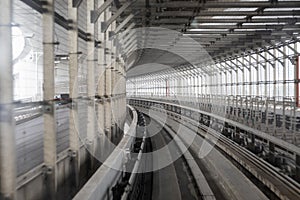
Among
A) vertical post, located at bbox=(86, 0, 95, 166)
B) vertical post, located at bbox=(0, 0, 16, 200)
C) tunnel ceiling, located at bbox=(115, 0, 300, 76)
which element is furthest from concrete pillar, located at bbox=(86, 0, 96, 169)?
vertical post, located at bbox=(0, 0, 16, 200)

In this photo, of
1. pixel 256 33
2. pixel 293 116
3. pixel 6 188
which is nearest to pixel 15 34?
pixel 6 188

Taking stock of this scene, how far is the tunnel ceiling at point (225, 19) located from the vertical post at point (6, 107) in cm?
607

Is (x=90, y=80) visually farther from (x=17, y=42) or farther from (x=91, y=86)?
(x=17, y=42)

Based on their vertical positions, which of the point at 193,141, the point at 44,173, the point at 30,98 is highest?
the point at 30,98

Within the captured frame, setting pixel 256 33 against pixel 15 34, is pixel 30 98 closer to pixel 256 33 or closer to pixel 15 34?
pixel 15 34

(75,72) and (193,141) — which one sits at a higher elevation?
(75,72)

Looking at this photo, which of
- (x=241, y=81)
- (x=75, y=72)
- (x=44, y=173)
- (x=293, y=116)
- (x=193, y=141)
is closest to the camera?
(x=44, y=173)

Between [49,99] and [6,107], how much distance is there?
1.00 m

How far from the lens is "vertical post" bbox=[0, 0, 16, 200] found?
98.3 inches

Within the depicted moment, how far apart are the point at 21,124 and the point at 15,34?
5.61 feet

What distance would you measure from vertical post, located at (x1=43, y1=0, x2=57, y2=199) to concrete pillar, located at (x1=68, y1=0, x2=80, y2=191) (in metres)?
0.91

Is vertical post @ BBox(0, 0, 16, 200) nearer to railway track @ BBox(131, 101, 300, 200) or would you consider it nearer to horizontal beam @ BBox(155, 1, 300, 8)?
railway track @ BBox(131, 101, 300, 200)

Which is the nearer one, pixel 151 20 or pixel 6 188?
pixel 6 188

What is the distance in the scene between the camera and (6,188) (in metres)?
2.53
